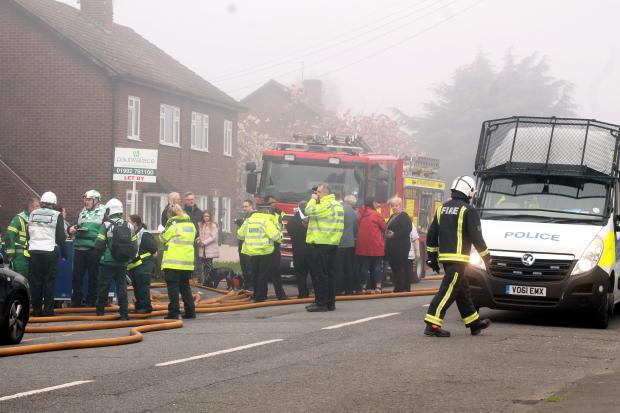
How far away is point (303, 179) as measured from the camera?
23.8m

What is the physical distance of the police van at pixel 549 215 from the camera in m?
Answer: 14.2

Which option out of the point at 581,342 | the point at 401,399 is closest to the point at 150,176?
the point at 581,342

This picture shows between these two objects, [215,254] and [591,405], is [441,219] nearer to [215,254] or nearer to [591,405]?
[591,405]

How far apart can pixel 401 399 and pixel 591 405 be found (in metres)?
1.37

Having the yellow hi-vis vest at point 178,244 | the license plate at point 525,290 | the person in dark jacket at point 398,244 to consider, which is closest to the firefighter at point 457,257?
the license plate at point 525,290

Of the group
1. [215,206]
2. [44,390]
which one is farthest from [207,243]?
[215,206]

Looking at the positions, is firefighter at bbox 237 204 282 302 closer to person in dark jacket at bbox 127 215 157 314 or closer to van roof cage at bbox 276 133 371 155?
person in dark jacket at bbox 127 215 157 314

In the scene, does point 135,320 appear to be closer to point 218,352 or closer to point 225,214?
point 218,352

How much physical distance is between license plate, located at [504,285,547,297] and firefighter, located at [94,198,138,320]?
5209 mm

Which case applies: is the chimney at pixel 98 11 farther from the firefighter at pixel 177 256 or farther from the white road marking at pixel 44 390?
the white road marking at pixel 44 390

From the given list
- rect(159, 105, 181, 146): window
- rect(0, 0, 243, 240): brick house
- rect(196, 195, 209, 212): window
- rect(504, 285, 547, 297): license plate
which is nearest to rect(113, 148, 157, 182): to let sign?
rect(504, 285, 547, 297): license plate

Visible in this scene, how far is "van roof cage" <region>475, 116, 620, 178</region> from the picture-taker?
1584cm

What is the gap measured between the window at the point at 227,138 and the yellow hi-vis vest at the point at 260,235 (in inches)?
1168

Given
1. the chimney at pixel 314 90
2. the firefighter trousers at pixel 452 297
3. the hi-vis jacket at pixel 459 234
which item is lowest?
the firefighter trousers at pixel 452 297
